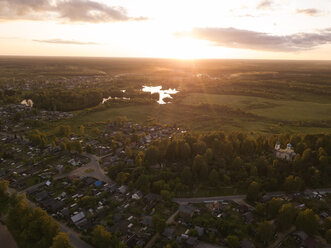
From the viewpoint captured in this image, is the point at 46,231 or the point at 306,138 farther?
the point at 306,138

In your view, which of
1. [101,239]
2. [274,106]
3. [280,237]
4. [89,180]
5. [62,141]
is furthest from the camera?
[274,106]

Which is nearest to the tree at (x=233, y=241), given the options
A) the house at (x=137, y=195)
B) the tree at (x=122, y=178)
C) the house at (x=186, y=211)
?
the house at (x=186, y=211)

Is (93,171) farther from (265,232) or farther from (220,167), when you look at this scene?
(265,232)

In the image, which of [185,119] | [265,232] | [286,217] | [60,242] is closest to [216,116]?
[185,119]

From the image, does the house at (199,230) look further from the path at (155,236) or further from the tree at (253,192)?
the tree at (253,192)

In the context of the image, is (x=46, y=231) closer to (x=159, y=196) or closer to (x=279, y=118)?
(x=159, y=196)

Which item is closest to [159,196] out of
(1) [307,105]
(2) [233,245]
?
(2) [233,245]

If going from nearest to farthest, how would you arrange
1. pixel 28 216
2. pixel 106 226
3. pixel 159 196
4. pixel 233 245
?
pixel 233 245 → pixel 28 216 → pixel 106 226 → pixel 159 196

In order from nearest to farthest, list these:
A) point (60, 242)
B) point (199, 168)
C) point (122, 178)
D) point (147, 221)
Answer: point (60, 242)
point (147, 221)
point (122, 178)
point (199, 168)
